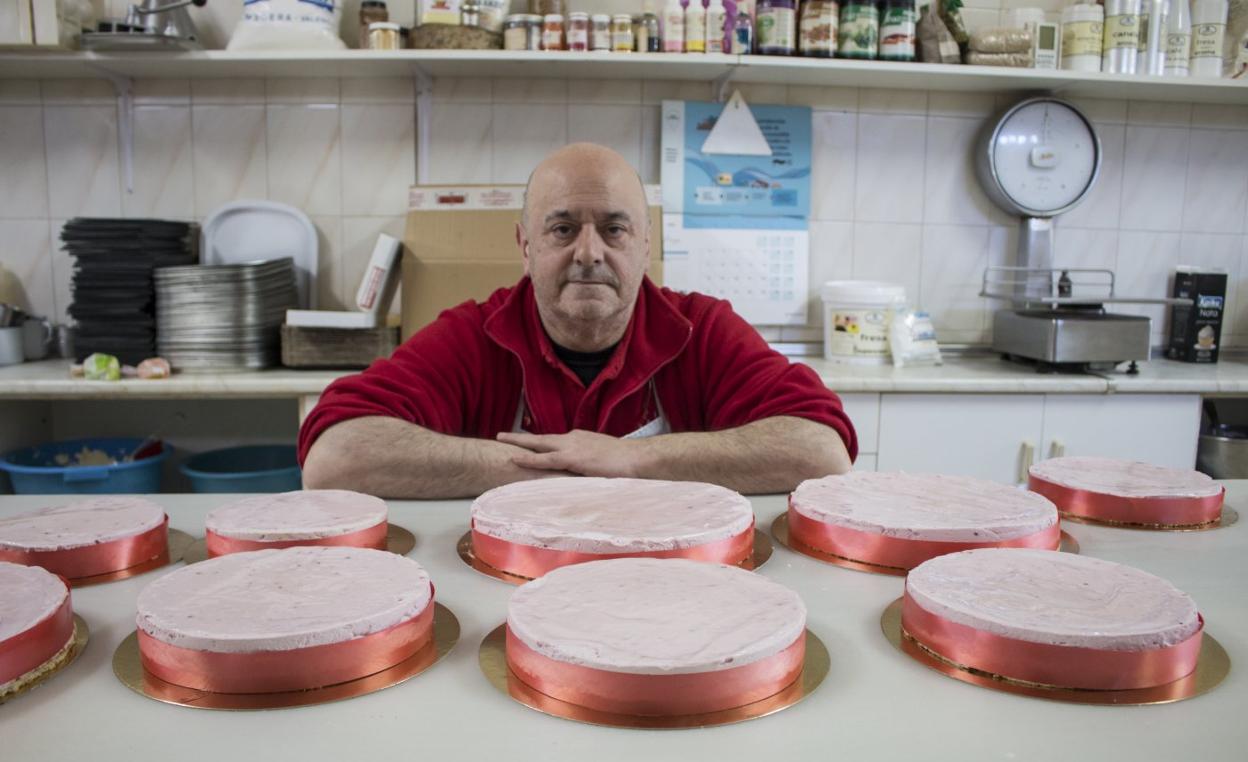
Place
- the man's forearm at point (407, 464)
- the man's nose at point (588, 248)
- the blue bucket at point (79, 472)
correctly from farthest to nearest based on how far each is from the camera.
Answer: the blue bucket at point (79, 472), the man's nose at point (588, 248), the man's forearm at point (407, 464)

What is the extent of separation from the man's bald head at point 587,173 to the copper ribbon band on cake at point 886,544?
0.85 m

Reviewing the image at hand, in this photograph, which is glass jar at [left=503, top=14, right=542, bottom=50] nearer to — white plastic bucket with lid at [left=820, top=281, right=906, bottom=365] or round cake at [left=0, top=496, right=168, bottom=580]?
white plastic bucket with lid at [left=820, top=281, right=906, bottom=365]

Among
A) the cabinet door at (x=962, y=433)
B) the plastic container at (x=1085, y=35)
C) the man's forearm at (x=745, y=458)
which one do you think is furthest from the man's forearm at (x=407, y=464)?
the plastic container at (x=1085, y=35)

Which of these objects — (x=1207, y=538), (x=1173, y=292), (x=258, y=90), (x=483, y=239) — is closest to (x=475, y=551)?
(x=1207, y=538)

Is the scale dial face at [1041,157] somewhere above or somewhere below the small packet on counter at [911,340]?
above

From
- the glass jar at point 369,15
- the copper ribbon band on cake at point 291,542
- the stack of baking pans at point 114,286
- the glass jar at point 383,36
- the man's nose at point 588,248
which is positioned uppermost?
the glass jar at point 369,15

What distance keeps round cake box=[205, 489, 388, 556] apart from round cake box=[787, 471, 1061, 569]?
1.45 ft

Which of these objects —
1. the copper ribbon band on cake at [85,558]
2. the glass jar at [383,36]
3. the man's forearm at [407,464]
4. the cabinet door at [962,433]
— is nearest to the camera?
the copper ribbon band on cake at [85,558]

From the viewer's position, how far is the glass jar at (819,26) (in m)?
2.52

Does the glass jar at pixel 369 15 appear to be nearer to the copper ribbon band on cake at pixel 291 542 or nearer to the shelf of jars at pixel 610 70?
the shelf of jars at pixel 610 70

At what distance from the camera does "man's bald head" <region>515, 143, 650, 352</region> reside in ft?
5.23

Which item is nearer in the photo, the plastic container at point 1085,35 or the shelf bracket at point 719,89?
the plastic container at point 1085,35

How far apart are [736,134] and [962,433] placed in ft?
3.67

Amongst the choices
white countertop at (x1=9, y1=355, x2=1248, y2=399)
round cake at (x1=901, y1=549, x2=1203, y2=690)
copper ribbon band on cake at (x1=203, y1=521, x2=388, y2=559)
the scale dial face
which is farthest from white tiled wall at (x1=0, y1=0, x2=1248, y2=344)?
round cake at (x1=901, y1=549, x2=1203, y2=690)
